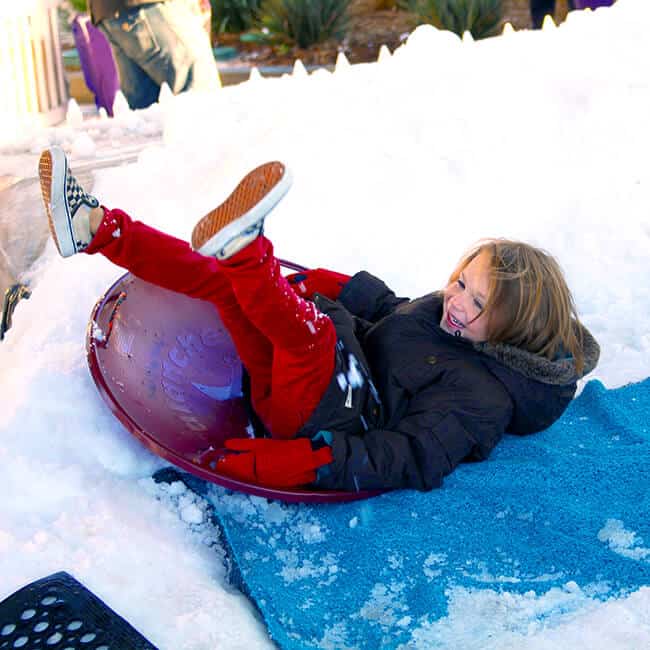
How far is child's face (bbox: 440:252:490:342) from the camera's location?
1.78 metres

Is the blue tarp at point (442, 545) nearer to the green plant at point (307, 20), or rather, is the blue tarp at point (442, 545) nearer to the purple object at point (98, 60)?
the purple object at point (98, 60)

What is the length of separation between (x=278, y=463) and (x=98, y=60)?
14.6ft

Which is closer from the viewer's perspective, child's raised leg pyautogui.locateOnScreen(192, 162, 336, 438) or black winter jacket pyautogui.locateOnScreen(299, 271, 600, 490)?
child's raised leg pyautogui.locateOnScreen(192, 162, 336, 438)

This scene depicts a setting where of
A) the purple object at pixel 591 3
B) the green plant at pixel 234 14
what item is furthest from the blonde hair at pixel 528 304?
the green plant at pixel 234 14

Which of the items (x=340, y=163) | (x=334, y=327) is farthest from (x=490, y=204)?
(x=334, y=327)

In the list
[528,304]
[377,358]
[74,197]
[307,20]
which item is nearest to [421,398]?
[377,358]

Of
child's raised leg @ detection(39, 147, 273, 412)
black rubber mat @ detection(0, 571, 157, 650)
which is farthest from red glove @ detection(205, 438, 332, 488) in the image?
black rubber mat @ detection(0, 571, 157, 650)

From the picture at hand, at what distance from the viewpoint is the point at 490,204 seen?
2773mm

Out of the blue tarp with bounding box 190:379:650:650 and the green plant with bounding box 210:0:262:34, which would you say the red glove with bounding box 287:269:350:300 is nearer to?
the blue tarp with bounding box 190:379:650:650

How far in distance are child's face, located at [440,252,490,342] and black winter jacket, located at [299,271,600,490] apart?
28mm

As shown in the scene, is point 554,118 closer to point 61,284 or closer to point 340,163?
point 340,163

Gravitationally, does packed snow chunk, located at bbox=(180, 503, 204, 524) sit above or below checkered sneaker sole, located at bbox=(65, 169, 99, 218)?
below

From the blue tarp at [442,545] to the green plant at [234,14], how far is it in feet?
25.5

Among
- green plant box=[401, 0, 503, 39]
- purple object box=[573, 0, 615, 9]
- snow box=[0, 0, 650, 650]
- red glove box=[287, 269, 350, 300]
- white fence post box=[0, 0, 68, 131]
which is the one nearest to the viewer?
snow box=[0, 0, 650, 650]
